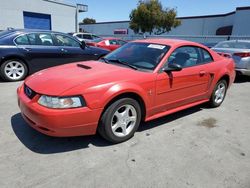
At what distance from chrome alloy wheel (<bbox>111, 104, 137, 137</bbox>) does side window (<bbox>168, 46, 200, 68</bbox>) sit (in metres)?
1.12

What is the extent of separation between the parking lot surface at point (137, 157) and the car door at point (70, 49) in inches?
133

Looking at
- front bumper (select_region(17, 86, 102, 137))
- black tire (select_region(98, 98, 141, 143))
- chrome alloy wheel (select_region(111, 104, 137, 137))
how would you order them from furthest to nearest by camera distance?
1. chrome alloy wheel (select_region(111, 104, 137, 137))
2. black tire (select_region(98, 98, 141, 143))
3. front bumper (select_region(17, 86, 102, 137))

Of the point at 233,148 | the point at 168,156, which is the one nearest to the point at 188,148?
the point at 168,156

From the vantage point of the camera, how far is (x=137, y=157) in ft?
9.86

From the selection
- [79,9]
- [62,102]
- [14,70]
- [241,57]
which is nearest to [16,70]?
[14,70]

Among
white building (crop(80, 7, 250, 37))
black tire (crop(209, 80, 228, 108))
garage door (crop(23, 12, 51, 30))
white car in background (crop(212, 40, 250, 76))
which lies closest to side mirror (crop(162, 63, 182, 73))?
black tire (crop(209, 80, 228, 108))

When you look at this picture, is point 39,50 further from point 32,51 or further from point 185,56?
point 185,56

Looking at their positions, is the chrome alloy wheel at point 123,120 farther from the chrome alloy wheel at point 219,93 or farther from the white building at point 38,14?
the white building at point 38,14

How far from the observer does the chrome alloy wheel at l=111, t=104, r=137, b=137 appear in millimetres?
3230

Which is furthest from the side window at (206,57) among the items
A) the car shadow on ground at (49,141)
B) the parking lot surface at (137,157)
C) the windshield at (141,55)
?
the car shadow on ground at (49,141)

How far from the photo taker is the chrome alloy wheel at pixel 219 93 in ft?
16.4

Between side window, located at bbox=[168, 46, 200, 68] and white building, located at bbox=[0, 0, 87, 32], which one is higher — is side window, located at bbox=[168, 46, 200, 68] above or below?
below

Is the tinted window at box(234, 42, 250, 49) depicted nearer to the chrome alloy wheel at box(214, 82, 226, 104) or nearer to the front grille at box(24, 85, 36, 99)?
the chrome alloy wheel at box(214, 82, 226, 104)

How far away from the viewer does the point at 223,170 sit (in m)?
2.83
